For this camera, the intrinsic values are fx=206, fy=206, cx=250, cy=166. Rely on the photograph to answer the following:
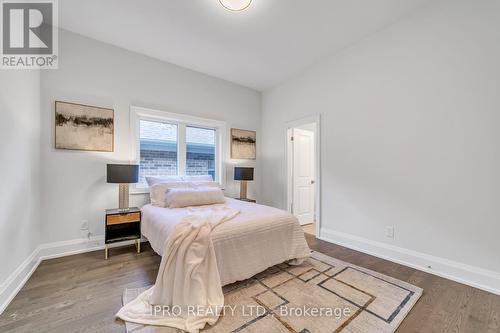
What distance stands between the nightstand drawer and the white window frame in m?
0.55

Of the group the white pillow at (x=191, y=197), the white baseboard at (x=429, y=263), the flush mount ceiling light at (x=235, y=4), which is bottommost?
the white baseboard at (x=429, y=263)

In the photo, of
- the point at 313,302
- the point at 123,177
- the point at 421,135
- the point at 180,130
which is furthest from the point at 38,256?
the point at 421,135

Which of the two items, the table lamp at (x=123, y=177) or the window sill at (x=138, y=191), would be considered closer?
the table lamp at (x=123, y=177)

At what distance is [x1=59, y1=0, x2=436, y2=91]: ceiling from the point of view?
2.33 meters

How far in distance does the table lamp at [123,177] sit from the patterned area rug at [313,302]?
1344 mm

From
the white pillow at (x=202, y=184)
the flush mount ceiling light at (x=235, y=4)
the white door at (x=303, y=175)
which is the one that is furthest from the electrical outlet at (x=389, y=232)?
the flush mount ceiling light at (x=235, y=4)

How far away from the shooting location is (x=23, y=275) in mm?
2023

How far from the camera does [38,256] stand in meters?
2.47

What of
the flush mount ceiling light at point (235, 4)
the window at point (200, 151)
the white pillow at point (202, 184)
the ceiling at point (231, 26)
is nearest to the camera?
the flush mount ceiling light at point (235, 4)

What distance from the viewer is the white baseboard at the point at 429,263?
1.98m

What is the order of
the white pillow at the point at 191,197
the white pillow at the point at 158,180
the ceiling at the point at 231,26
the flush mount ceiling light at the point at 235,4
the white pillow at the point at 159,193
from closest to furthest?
the flush mount ceiling light at the point at 235,4 → the ceiling at the point at 231,26 → the white pillow at the point at 191,197 → the white pillow at the point at 159,193 → the white pillow at the point at 158,180

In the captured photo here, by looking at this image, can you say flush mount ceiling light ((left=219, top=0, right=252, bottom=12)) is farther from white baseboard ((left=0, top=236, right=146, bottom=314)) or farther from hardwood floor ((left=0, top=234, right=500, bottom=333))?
white baseboard ((left=0, top=236, right=146, bottom=314))

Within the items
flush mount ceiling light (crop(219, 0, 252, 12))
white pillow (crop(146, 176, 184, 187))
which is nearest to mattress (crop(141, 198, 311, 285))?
white pillow (crop(146, 176, 184, 187))

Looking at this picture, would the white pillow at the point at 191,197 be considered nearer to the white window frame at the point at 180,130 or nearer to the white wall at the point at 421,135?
the white window frame at the point at 180,130
